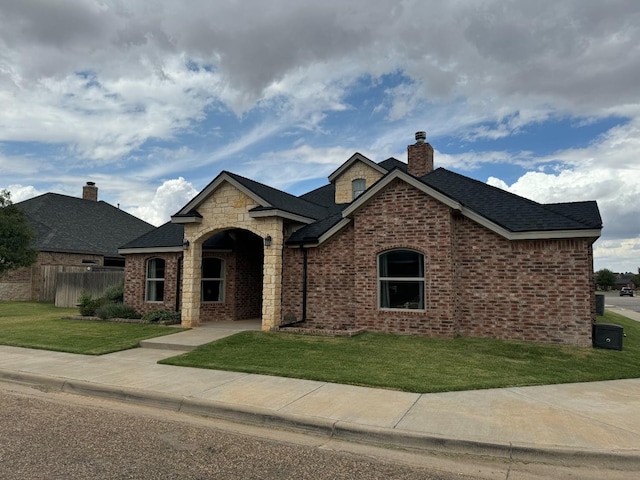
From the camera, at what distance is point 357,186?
66.3 ft

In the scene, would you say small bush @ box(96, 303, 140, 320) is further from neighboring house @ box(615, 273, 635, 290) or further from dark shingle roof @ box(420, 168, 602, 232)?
neighboring house @ box(615, 273, 635, 290)

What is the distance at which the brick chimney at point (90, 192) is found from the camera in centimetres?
3844

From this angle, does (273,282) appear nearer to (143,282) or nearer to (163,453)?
(143,282)

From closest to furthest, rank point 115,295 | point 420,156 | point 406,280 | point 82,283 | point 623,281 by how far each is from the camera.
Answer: point 406,280
point 420,156
point 115,295
point 82,283
point 623,281

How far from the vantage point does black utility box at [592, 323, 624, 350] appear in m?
Answer: 10.1

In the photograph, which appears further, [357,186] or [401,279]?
[357,186]

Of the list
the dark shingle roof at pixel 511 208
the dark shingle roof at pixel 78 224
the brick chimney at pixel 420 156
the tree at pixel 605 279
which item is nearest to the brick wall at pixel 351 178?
the brick chimney at pixel 420 156

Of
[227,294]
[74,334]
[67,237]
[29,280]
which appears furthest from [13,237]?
[227,294]

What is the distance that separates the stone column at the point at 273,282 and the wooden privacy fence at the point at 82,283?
37.4ft

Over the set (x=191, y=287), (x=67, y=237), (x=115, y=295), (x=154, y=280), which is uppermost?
(x=67, y=237)

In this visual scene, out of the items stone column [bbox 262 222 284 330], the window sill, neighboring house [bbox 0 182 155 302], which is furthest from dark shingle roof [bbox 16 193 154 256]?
the window sill

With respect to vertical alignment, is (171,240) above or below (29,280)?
above

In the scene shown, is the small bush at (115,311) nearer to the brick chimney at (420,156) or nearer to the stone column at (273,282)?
the stone column at (273,282)

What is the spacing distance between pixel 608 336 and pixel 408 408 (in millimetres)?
7054
